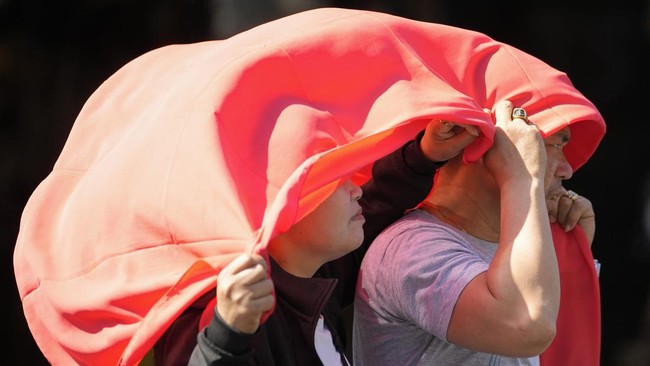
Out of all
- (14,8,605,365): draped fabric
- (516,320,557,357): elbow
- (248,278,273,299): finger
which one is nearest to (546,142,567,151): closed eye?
(14,8,605,365): draped fabric

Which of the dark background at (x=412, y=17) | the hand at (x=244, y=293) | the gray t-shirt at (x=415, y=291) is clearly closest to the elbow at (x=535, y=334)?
the gray t-shirt at (x=415, y=291)

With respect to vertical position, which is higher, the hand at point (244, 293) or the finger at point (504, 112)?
the hand at point (244, 293)

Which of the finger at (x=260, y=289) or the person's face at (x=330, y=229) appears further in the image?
the person's face at (x=330, y=229)

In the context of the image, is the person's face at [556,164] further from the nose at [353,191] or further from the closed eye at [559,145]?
the nose at [353,191]

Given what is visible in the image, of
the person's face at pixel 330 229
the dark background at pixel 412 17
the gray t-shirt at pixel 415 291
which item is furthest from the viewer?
the dark background at pixel 412 17

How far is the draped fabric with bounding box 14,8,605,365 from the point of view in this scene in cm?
201

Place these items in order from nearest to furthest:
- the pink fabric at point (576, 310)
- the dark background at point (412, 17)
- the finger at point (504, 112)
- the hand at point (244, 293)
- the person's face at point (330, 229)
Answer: the hand at point (244, 293), the person's face at point (330, 229), the finger at point (504, 112), the pink fabric at point (576, 310), the dark background at point (412, 17)

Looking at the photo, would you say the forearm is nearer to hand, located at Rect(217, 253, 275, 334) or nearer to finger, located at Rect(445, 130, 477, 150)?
finger, located at Rect(445, 130, 477, 150)

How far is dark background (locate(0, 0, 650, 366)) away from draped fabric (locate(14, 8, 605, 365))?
147 centimetres

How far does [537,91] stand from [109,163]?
2.63 ft

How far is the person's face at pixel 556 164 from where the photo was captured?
250 cm

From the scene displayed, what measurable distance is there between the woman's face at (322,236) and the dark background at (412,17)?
5.90 ft

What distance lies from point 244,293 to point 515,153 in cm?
67

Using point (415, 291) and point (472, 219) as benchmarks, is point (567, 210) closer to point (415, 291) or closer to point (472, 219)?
point (472, 219)
